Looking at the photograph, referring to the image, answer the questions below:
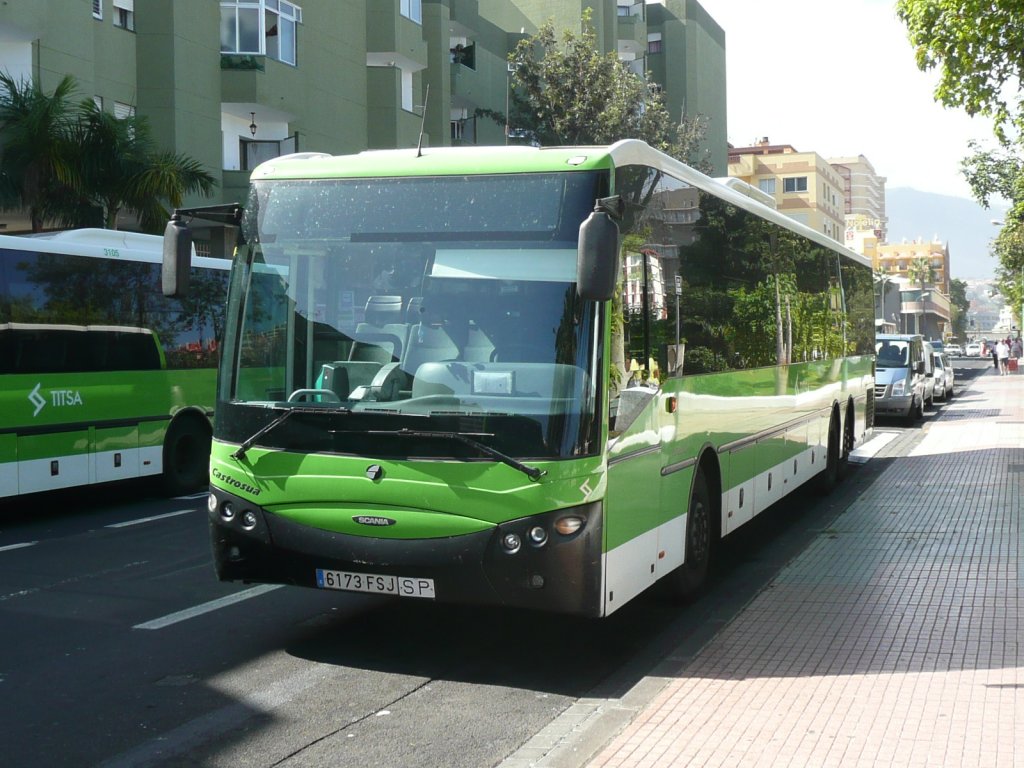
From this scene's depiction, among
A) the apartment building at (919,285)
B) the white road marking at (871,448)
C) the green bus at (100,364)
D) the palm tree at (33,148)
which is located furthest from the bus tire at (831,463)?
the apartment building at (919,285)

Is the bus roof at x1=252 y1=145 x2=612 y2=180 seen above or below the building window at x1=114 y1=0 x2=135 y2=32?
below

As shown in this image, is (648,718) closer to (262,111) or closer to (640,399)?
(640,399)

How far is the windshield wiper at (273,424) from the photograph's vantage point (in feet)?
22.0

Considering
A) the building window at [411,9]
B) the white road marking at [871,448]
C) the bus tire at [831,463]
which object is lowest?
the white road marking at [871,448]

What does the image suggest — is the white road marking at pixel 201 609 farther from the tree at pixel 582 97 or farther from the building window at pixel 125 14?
the tree at pixel 582 97

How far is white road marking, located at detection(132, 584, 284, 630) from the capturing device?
8000mm

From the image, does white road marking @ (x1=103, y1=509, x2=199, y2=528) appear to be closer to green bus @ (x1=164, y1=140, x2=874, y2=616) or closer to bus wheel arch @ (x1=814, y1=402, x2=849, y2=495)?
green bus @ (x1=164, y1=140, x2=874, y2=616)

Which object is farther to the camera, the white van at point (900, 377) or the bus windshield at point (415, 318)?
the white van at point (900, 377)

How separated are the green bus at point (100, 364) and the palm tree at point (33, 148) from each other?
6.64 metres

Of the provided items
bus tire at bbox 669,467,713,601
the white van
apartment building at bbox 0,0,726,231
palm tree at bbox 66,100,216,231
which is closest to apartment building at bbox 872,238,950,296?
apartment building at bbox 0,0,726,231

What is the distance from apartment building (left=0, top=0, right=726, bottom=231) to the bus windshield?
57.6 ft

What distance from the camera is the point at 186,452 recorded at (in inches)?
592

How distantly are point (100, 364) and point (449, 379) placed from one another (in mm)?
8017

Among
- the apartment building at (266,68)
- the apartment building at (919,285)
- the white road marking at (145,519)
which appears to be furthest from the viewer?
the apartment building at (919,285)
